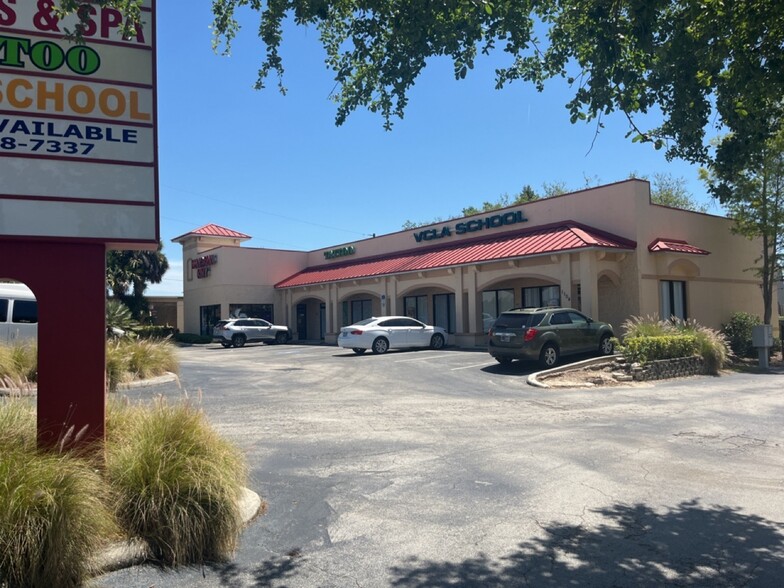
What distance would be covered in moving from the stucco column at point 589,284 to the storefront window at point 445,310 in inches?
342

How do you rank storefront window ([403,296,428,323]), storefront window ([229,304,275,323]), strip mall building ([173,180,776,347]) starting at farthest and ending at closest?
storefront window ([229,304,275,323]), storefront window ([403,296,428,323]), strip mall building ([173,180,776,347])

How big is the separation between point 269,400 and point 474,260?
1473 centimetres

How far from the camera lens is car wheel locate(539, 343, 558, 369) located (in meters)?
18.2

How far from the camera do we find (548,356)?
720 inches

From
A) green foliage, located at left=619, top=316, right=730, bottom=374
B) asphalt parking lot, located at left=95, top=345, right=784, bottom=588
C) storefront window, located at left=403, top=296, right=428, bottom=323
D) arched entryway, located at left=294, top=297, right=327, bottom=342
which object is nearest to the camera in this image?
asphalt parking lot, located at left=95, top=345, right=784, bottom=588

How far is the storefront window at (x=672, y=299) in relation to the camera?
77.8 ft

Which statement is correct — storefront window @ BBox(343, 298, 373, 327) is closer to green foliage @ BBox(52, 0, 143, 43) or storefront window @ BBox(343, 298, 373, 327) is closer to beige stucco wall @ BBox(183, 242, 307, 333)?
beige stucco wall @ BBox(183, 242, 307, 333)

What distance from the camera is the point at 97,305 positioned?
5797 millimetres

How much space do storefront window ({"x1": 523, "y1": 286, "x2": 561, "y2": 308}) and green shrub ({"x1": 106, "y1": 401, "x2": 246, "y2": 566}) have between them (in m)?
20.5

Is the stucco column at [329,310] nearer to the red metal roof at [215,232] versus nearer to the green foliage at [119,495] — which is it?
the red metal roof at [215,232]

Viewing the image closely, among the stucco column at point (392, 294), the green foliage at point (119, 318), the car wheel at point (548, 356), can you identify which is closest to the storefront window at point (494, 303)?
the stucco column at point (392, 294)

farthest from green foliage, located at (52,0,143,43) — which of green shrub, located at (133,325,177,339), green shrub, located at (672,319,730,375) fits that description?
green shrub, located at (133,325,177,339)

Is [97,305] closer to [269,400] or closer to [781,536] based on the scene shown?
[781,536]

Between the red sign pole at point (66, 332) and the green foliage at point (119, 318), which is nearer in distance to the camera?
the red sign pole at point (66, 332)
